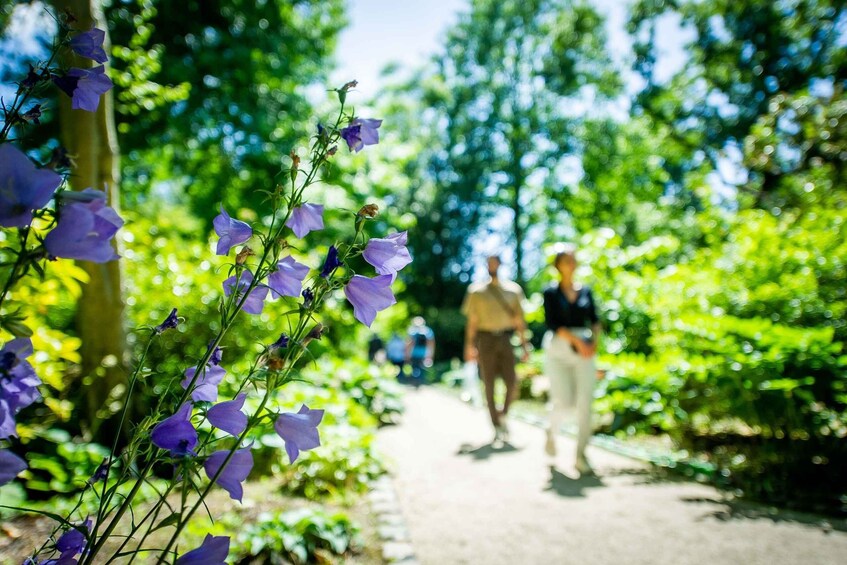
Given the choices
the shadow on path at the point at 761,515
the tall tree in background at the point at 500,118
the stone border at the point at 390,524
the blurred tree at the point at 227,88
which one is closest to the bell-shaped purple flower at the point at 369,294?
the stone border at the point at 390,524

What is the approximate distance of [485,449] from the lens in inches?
206

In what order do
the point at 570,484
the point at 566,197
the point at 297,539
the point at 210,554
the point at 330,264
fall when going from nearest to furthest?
1. the point at 210,554
2. the point at 330,264
3. the point at 297,539
4. the point at 570,484
5. the point at 566,197

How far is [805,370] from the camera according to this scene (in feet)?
11.9

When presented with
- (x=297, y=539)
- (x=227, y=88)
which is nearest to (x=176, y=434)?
(x=297, y=539)

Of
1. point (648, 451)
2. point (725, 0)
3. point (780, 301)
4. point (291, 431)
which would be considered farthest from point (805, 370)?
point (725, 0)

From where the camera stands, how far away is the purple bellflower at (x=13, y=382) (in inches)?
23.5

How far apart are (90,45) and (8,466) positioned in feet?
2.18

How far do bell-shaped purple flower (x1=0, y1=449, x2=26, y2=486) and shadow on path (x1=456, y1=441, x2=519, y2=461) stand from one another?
453 cm

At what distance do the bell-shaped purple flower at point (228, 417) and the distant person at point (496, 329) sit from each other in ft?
15.4

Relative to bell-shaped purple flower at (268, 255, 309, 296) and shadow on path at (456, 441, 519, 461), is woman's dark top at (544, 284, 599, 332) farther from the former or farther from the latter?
bell-shaped purple flower at (268, 255, 309, 296)

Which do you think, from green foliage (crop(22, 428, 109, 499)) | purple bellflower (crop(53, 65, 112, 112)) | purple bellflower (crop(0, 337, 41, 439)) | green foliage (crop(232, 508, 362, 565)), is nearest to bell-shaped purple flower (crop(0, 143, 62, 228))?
purple bellflower (crop(0, 337, 41, 439))

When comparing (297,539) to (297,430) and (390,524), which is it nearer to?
(390,524)

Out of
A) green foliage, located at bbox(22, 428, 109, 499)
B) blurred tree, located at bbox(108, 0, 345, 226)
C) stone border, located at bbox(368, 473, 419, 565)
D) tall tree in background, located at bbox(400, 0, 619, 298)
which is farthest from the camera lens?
tall tree in background, located at bbox(400, 0, 619, 298)

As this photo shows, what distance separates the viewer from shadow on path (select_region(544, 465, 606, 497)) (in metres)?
3.71
